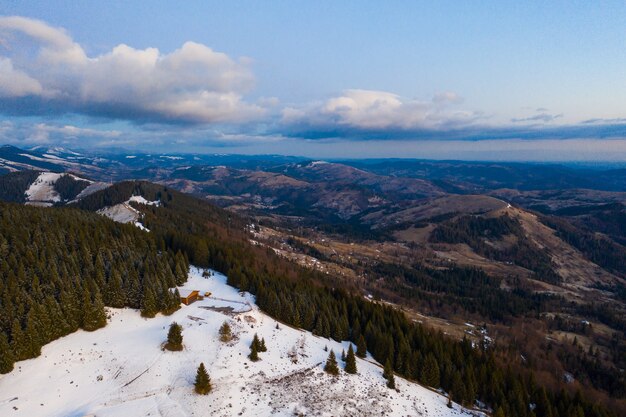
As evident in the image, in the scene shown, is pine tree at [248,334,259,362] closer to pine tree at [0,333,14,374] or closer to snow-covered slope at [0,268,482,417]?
snow-covered slope at [0,268,482,417]

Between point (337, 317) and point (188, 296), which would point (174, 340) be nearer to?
point (188, 296)

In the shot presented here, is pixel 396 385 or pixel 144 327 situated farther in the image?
pixel 144 327

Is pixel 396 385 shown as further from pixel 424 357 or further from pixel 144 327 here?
pixel 144 327

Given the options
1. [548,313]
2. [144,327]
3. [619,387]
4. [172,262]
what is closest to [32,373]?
[144,327]

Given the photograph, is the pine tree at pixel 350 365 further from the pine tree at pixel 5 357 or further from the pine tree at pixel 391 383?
the pine tree at pixel 5 357

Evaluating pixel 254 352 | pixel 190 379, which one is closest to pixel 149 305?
pixel 190 379

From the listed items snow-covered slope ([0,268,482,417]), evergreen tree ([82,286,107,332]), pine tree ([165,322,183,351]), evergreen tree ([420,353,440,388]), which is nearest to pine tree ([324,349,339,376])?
snow-covered slope ([0,268,482,417])

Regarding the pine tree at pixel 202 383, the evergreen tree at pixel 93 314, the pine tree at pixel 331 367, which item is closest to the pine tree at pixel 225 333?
the pine tree at pixel 202 383
